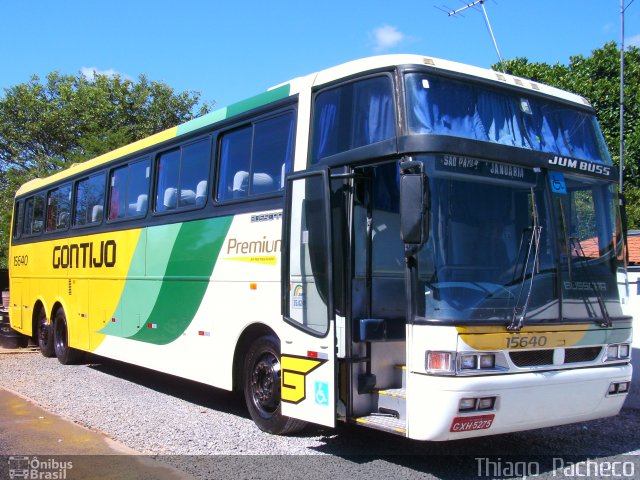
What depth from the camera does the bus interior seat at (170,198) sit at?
8703mm

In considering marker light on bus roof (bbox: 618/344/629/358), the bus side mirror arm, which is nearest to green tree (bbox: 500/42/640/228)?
marker light on bus roof (bbox: 618/344/629/358)

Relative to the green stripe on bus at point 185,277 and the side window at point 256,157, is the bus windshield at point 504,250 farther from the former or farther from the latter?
the green stripe on bus at point 185,277

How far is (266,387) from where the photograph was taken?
688 centimetres

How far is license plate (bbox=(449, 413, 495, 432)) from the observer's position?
4947 millimetres

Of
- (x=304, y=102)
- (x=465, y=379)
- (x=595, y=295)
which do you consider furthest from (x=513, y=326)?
(x=304, y=102)

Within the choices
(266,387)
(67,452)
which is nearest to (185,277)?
(266,387)

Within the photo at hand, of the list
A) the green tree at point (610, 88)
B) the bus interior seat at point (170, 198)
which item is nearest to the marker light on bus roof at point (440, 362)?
the bus interior seat at point (170, 198)

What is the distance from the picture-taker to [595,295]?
5.84m

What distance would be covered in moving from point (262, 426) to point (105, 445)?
159 cm

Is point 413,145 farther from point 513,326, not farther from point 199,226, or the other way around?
point 199,226

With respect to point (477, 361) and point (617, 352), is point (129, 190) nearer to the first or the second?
point (477, 361)

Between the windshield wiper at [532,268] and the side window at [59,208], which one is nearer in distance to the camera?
the windshield wiper at [532,268]

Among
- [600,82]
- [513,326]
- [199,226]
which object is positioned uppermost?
[600,82]

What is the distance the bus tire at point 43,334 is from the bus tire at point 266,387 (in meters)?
7.51
